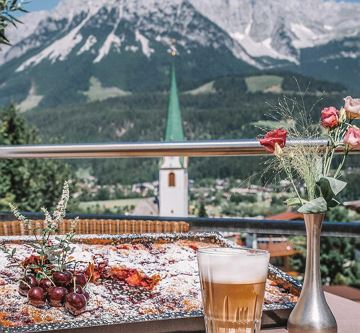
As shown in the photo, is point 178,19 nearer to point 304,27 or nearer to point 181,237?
point 304,27

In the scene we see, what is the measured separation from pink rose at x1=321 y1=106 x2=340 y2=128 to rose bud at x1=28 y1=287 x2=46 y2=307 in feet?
1.42

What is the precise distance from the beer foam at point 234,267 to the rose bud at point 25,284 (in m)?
0.26

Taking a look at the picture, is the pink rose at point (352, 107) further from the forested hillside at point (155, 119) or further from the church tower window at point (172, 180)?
the forested hillside at point (155, 119)

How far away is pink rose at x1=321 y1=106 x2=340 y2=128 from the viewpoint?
0.87 metres

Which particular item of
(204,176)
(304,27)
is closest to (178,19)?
(304,27)

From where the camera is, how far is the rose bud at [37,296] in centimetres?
88

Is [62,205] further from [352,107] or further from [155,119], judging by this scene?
[155,119]

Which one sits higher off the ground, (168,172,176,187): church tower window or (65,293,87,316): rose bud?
(65,293,87,316): rose bud

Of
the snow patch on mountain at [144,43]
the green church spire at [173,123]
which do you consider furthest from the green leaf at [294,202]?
the snow patch on mountain at [144,43]

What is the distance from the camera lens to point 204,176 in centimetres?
5147

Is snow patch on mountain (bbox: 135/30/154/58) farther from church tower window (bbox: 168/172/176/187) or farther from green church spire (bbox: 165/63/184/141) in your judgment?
green church spire (bbox: 165/63/184/141)

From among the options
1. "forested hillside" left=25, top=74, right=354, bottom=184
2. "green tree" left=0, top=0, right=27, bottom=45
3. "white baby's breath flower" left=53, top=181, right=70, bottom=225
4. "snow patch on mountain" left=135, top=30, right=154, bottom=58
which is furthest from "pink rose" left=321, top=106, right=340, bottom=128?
"snow patch on mountain" left=135, top=30, right=154, bottom=58

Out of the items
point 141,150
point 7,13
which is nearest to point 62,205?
point 141,150

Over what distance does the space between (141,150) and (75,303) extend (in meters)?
1.33
